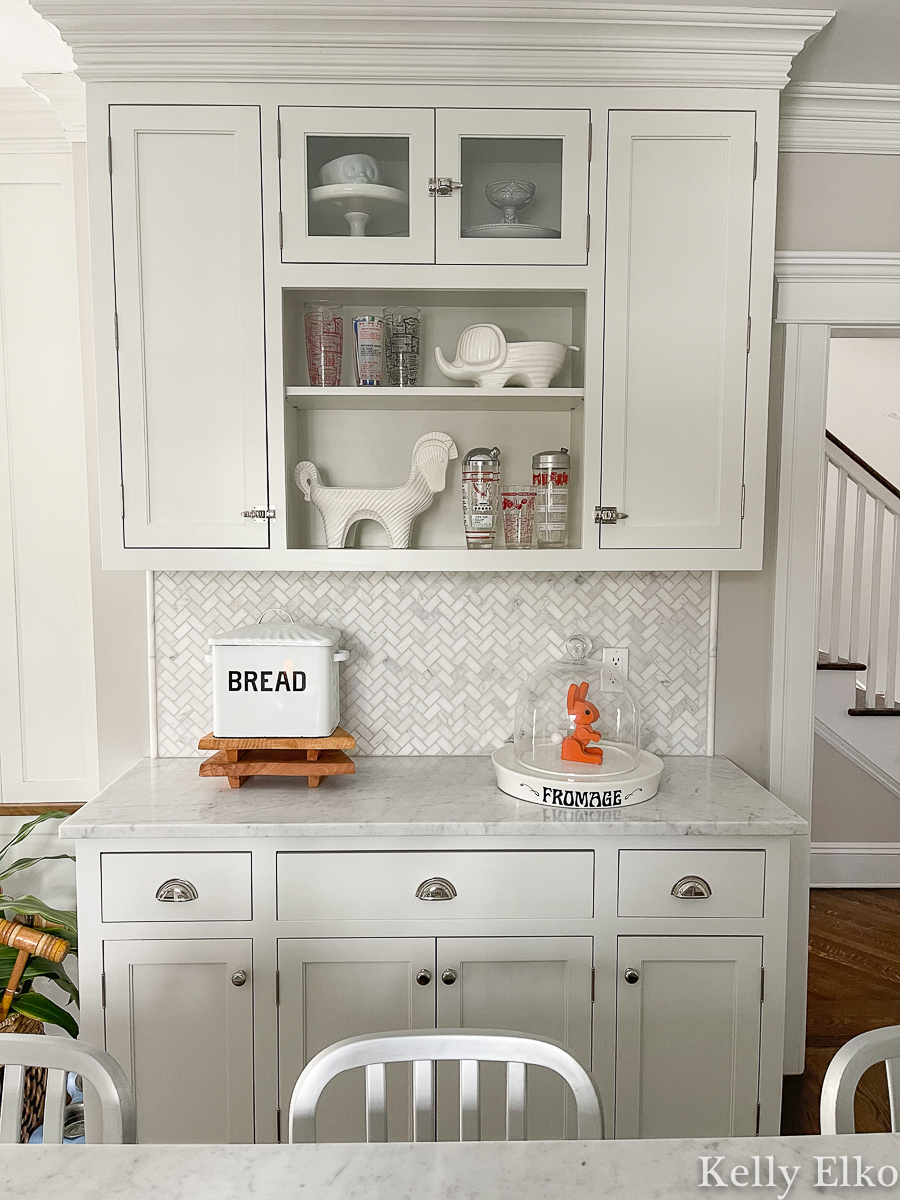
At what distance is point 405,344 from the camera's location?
2064 mm

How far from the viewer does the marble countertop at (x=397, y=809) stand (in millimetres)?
1776

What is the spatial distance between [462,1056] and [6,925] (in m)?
1.31

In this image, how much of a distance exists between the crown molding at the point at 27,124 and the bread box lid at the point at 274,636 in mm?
1428

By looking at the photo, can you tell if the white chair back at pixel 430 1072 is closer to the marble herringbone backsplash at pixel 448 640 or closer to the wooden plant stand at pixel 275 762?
the wooden plant stand at pixel 275 762

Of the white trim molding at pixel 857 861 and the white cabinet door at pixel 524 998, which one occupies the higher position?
the white cabinet door at pixel 524 998

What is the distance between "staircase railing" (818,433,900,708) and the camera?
12.1 feet

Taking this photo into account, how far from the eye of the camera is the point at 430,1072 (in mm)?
1015

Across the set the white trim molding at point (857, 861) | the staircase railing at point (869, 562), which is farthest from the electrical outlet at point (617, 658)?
the white trim molding at point (857, 861)

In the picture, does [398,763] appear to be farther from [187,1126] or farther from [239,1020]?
[187,1126]

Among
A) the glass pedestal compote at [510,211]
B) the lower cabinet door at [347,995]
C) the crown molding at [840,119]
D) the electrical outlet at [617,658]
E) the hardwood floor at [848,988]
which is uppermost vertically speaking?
the crown molding at [840,119]

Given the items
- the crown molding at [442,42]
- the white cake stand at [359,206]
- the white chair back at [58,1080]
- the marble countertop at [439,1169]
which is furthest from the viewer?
the white cake stand at [359,206]

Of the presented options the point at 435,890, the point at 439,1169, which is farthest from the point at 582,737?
the point at 439,1169

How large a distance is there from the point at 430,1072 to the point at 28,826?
158cm

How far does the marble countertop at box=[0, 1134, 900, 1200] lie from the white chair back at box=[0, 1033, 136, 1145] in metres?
0.10
